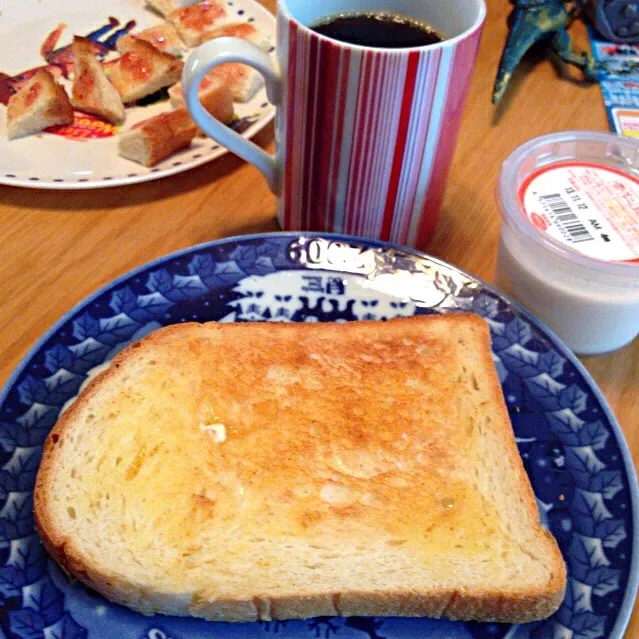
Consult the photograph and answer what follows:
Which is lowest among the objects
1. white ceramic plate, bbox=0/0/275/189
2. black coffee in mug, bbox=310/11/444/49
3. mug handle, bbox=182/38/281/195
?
white ceramic plate, bbox=0/0/275/189

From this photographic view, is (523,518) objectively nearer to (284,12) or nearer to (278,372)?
(278,372)

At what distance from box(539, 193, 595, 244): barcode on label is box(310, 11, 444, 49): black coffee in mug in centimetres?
35

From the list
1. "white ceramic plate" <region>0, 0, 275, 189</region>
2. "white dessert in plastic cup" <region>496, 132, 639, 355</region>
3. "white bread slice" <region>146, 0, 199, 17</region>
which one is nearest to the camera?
"white dessert in plastic cup" <region>496, 132, 639, 355</region>

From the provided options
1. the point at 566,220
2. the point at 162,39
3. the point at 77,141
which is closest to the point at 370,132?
the point at 566,220

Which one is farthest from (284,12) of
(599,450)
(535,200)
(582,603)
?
(582,603)

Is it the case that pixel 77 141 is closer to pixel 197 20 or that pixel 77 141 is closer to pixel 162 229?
pixel 162 229

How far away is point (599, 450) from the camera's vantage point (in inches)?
37.5

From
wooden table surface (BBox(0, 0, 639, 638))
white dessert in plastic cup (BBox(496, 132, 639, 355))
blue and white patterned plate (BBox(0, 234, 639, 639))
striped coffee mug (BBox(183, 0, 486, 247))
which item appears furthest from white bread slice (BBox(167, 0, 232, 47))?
white dessert in plastic cup (BBox(496, 132, 639, 355))

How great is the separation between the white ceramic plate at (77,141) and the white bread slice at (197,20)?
5 centimetres

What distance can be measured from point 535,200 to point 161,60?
0.93 metres

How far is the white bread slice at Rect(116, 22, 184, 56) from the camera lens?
167 cm

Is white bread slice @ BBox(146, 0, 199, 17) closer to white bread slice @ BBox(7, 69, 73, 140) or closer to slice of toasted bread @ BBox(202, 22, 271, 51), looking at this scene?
slice of toasted bread @ BBox(202, 22, 271, 51)

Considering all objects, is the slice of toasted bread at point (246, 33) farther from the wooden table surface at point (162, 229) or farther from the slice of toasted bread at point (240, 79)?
the wooden table surface at point (162, 229)

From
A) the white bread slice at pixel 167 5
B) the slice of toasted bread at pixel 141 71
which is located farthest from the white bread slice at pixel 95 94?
the white bread slice at pixel 167 5
